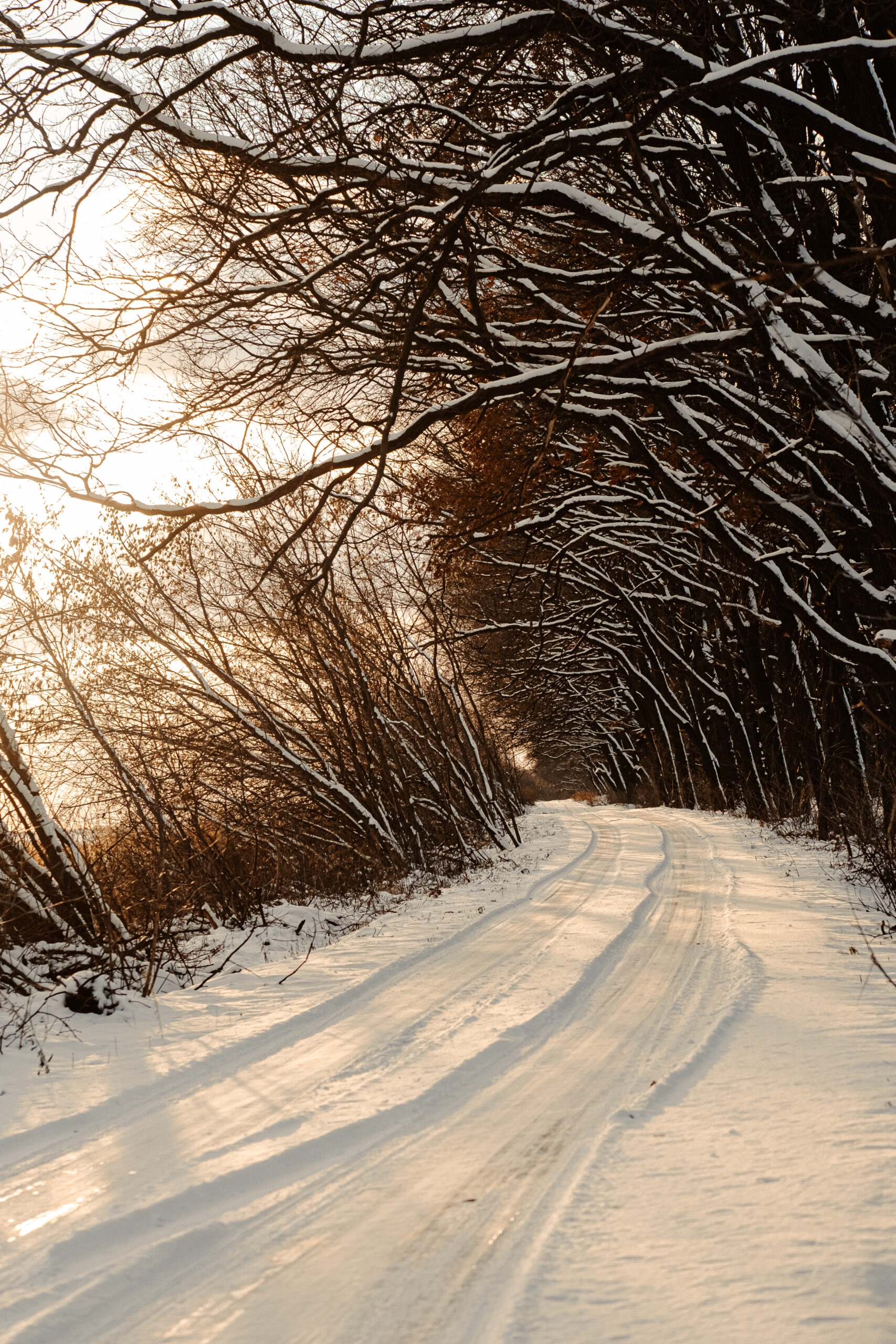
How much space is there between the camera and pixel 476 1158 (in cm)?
373

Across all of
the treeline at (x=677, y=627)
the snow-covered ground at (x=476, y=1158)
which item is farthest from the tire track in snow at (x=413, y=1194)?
the treeline at (x=677, y=627)

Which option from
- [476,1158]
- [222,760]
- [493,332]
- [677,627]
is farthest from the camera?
[677,627]

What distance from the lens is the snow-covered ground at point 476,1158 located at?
269cm

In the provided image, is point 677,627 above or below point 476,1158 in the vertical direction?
above

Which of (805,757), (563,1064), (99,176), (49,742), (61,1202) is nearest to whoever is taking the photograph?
(61,1202)

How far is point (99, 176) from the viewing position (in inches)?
251

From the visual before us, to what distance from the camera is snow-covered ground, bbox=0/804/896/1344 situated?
2686mm

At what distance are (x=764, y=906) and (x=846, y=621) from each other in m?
4.47

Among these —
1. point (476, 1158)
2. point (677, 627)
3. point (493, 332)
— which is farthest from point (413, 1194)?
point (677, 627)

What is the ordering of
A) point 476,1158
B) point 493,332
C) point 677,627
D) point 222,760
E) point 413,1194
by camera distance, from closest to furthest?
point 413,1194
point 476,1158
point 493,332
point 222,760
point 677,627

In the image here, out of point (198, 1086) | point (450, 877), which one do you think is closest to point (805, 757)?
point (450, 877)

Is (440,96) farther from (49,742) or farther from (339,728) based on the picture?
(339,728)

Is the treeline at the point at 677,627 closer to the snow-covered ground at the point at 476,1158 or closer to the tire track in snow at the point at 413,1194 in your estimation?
the snow-covered ground at the point at 476,1158

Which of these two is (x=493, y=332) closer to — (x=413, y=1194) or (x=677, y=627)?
(x=413, y=1194)
